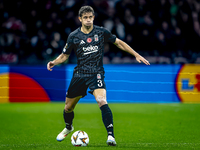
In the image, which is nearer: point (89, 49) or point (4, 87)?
point (89, 49)

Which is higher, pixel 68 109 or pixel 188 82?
pixel 68 109

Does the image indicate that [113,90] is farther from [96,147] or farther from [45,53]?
[96,147]

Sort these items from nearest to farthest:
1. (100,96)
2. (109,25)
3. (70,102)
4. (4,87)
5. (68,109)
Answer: (100,96)
(70,102)
(68,109)
(4,87)
(109,25)

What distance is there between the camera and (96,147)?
5094mm

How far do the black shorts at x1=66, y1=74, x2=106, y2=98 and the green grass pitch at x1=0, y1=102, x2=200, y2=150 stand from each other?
0.81 metres

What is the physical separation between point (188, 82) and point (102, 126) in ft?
17.6

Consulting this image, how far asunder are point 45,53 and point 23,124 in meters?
5.94

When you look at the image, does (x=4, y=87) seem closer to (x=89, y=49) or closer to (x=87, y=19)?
(x=89, y=49)

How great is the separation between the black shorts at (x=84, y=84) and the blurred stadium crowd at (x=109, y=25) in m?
8.03

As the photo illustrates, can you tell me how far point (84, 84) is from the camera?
5.44m

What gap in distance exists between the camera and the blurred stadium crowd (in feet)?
45.8

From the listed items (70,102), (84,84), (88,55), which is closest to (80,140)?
(70,102)

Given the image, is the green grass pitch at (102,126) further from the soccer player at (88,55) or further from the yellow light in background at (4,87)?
the soccer player at (88,55)

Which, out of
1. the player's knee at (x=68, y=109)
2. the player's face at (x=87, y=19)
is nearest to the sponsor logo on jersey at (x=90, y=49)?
the player's face at (x=87, y=19)
